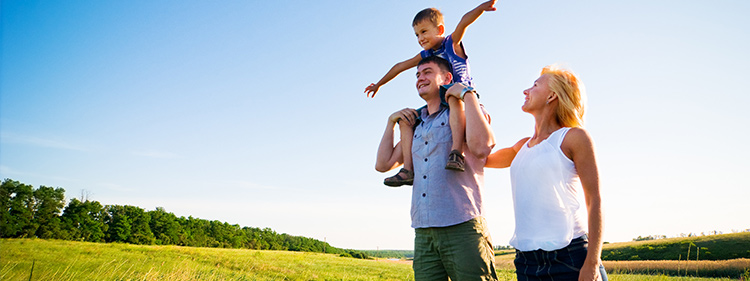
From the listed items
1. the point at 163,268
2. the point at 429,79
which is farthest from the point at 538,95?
the point at 163,268

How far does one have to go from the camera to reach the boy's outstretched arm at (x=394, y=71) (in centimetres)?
516

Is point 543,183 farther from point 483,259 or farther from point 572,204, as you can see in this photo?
point 483,259

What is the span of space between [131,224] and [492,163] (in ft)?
344

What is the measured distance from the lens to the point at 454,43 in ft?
14.6

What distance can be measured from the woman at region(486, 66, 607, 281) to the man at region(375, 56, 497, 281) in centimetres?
32

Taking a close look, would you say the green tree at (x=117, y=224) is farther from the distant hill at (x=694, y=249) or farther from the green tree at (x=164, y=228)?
the distant hill at (x=694, y=249)

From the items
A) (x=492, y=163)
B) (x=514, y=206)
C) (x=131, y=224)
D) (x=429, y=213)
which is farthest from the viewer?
(x=131, y=224)

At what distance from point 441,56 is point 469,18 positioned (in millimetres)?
656

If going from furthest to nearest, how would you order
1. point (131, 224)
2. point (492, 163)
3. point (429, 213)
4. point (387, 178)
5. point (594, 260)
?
point (131, 224) → point (387, 178) → point (492, 163) → point (429, 213) → point (594, 260)

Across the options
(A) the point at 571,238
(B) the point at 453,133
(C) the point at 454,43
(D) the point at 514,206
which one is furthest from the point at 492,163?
(C) the point at 454,43

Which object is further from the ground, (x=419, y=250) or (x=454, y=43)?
(x=454, y=43)

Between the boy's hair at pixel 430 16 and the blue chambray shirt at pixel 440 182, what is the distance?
1617 mm

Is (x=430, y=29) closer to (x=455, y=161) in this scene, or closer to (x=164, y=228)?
(x=455, y=161)

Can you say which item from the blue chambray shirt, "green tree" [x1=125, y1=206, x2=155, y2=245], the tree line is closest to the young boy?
the blue chambray shirt
